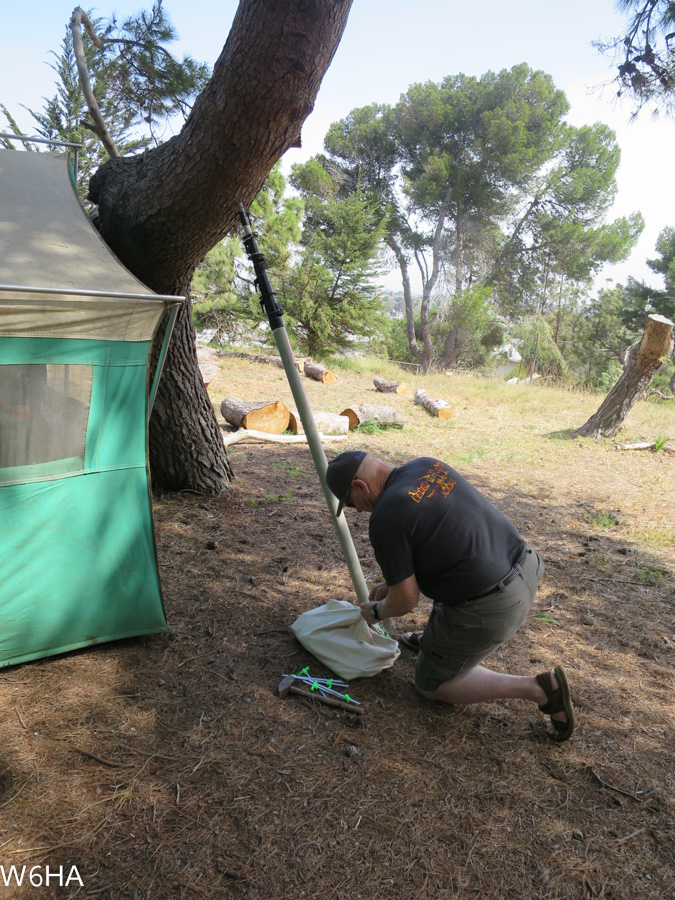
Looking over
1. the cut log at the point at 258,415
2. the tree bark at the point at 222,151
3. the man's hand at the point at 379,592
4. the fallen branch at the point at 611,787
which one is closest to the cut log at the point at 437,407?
the cut log at the point at 258,415

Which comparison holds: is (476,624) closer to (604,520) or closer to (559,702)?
(559,702)

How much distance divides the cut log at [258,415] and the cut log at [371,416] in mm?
1262

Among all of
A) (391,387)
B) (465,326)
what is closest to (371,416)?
(391,387)

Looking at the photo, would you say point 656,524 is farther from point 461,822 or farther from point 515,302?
point 515,302

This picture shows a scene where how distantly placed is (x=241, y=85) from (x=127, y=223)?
1.16m

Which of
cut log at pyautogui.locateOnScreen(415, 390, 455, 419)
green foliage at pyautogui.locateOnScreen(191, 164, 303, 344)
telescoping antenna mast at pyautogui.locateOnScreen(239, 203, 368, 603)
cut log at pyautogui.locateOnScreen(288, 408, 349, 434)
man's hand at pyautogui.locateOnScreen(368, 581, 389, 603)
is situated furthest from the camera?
green foliage at pyautogui.locateOnScreen(191, 164, 303, 344)

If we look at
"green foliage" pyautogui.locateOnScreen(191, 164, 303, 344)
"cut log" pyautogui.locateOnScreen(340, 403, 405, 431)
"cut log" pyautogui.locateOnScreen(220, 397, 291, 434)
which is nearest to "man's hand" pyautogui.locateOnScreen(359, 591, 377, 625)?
"cut log" pyautogui.locateOnScreen(220, 397, 291, 434)

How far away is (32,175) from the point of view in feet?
10.2

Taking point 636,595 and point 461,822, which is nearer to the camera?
point 461,822

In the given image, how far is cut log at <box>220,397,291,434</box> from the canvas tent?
4.52m

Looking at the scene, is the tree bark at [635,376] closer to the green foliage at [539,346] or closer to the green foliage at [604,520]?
the green foliage at [604,520]

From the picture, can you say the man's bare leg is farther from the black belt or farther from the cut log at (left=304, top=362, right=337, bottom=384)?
the cut log at (left=304, top=362, right=337, bottom=384)

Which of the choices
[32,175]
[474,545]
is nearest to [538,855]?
[474,545]

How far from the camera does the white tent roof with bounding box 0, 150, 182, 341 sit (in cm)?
219
